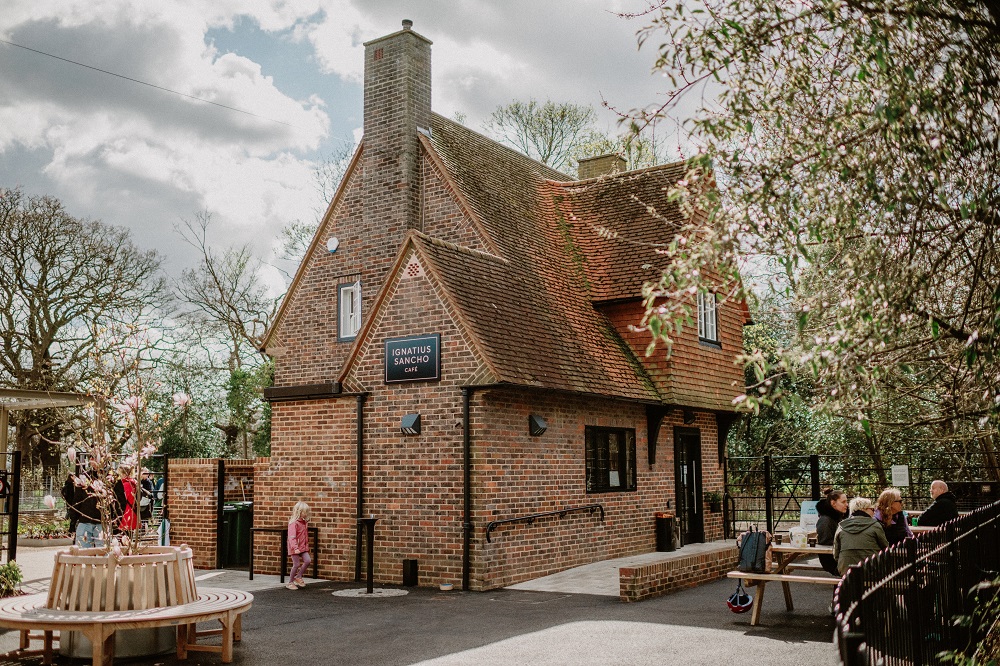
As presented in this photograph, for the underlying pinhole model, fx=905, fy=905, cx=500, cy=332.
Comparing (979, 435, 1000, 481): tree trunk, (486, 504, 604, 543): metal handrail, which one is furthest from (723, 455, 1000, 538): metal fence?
(486, 504, 604, 543): metal handrail

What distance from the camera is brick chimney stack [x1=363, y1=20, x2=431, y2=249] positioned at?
1662 centimetres

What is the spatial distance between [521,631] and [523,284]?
24.4ft

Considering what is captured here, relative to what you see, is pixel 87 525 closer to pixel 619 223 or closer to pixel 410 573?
pixel 410 573

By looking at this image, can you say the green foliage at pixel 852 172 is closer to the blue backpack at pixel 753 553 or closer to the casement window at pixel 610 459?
the blue backpack at pixel 753 553

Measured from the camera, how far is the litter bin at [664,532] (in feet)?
56.5

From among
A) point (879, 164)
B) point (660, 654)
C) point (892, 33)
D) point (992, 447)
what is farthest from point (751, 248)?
point (992, 447)

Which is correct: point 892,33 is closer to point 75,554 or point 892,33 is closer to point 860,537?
point 860,537

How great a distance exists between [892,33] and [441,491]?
9285 millimetres

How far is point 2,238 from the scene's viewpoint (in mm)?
26906

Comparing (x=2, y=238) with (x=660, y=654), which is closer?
(x=660, y=654)

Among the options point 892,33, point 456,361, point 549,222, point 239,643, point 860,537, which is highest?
point 549,222

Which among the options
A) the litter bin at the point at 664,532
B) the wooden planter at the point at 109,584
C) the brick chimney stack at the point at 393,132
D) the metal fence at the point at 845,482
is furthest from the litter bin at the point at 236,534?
the metal fence at the point at 845,482

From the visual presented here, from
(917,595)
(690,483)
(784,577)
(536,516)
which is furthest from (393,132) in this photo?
(917,595)

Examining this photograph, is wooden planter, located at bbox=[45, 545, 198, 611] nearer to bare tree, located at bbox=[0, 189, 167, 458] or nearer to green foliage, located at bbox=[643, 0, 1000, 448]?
green foliage, located at bbox=[643, 0, 1000, 448]
